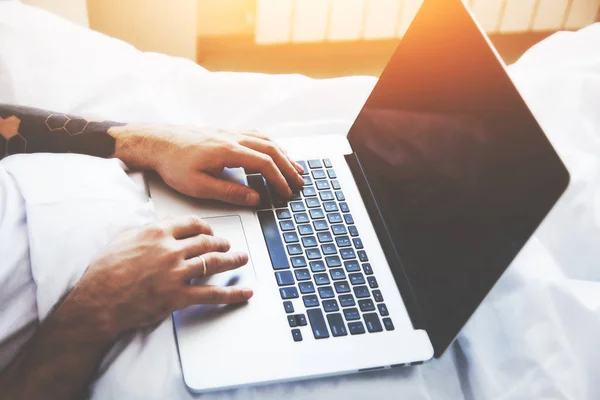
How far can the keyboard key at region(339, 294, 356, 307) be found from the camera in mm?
786

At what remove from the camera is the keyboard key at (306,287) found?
0.80 meters

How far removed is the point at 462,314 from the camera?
0.72 m

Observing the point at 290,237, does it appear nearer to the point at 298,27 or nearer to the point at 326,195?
the point at 326,195

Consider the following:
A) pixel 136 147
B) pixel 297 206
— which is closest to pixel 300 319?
pixel 297 206

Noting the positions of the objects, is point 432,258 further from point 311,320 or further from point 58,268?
point 58,268

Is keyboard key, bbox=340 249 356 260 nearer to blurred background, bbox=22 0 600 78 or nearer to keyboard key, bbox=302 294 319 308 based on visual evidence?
keyboard key, bbox=302 294 319 308

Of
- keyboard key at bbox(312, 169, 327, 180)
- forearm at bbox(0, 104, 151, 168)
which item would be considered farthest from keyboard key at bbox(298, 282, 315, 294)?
forearm at bbox(0, 104, 151, 168)

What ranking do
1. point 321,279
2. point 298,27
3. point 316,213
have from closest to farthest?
point 321,279, point 316,213, point 298,27

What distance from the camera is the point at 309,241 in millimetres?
877

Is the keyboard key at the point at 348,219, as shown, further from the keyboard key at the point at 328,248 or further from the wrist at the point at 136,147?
the wrist at the point at 136,147

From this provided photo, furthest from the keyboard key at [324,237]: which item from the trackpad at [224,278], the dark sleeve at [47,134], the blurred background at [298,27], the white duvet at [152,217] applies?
the blurred background at [298,27]

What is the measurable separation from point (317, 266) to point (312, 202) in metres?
0.13

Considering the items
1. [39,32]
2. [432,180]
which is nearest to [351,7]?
[39,32]

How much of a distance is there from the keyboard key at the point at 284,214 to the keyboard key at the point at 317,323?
0.17 m
